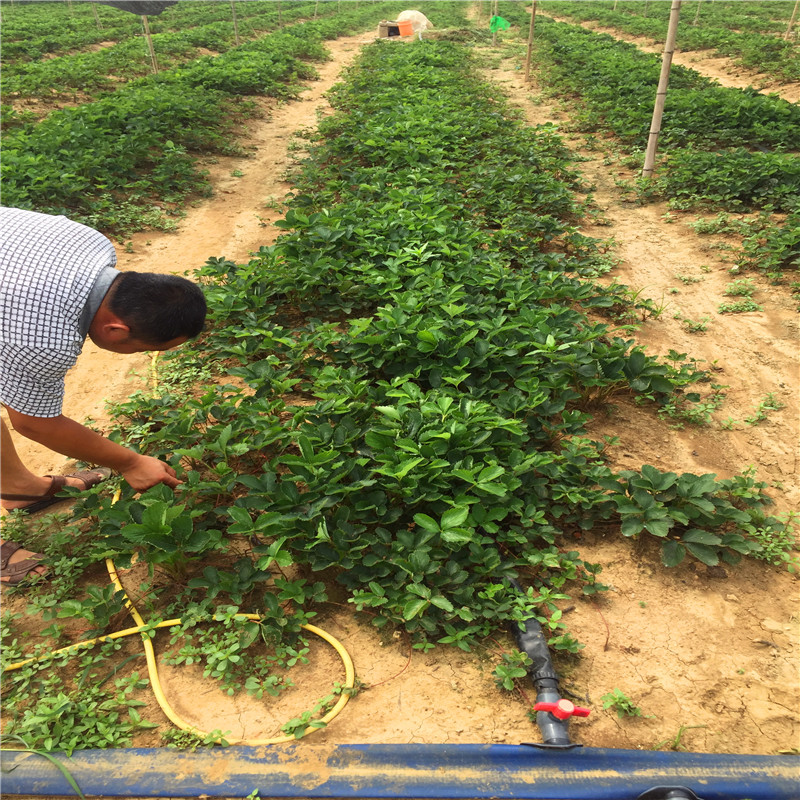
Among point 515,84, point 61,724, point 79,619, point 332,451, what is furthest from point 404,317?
point 515,84

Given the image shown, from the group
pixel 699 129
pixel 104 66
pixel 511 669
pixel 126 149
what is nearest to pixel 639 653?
pixel 511 669

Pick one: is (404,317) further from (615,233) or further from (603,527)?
(615,233)

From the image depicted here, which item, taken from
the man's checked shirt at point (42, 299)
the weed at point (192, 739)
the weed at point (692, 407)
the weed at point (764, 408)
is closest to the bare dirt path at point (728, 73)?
the weed at point (764, 408)

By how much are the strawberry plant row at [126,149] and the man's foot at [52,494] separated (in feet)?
12.1

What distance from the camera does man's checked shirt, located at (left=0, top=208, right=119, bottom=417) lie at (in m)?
1.83

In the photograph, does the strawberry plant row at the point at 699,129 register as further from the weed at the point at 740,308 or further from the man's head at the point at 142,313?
the man's head at the point at 142,313

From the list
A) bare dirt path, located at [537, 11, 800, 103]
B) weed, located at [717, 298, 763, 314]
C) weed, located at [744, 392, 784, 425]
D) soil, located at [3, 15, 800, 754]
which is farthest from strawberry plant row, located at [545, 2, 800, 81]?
soil, located at [3, 15, 800, 754]

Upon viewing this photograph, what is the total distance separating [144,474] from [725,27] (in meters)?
24.8

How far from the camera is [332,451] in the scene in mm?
2453

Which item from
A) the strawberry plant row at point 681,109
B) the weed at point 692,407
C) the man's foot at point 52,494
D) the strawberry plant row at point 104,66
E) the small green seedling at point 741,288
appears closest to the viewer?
the man's foot at point 52,494

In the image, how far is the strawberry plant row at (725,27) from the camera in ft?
42.7

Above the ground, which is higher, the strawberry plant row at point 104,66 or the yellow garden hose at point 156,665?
the strawberry plant row at point 104,66

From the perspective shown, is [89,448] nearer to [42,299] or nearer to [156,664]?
[42,299]

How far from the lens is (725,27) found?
771 inches
